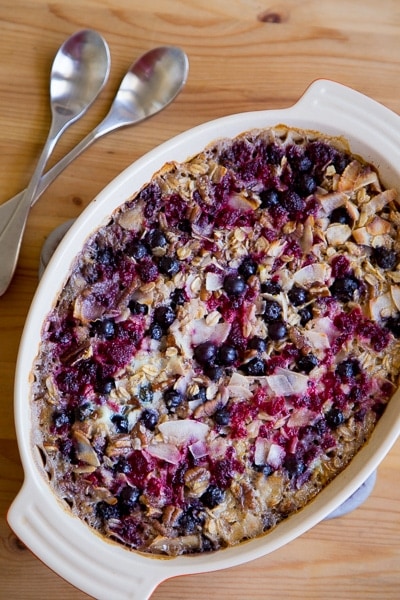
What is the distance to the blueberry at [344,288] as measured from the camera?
161cm

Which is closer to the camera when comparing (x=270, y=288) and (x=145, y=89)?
(x=270, y=288)

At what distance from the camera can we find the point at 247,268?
160 centimetres

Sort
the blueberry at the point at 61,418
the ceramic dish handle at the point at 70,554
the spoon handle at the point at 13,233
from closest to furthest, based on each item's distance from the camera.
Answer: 1. the ceramic dish handle at the point at 70,554
2. the blueberry at the point at 61,418
3. the spoon handle at the point at 13,233

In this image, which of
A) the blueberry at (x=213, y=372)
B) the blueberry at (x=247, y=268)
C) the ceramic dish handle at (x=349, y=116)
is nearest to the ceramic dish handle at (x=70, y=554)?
the blueberry at (x=213, y=372)

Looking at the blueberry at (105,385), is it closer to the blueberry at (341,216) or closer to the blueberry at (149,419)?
the blueberry at (149,419)

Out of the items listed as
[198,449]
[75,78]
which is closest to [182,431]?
[198,449]

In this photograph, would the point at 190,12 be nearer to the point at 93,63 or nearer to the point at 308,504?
the point at 93,63

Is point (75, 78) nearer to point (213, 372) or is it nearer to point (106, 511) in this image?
point (213, 372)

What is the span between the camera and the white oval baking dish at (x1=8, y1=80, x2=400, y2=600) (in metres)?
1.47

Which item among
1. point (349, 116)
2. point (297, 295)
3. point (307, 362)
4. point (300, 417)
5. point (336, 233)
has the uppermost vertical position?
point (349, 116)

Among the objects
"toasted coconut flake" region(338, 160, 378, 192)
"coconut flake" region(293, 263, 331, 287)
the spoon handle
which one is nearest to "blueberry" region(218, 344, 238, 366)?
"coconut flake" region(293, 263, 331, 287)

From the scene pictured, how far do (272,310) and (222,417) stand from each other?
261 millimetres

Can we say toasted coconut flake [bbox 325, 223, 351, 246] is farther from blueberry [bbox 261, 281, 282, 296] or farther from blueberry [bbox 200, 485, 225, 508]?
blueberry [bbox 200, 485, 225, 508]

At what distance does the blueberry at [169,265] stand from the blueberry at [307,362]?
343 millimetres
